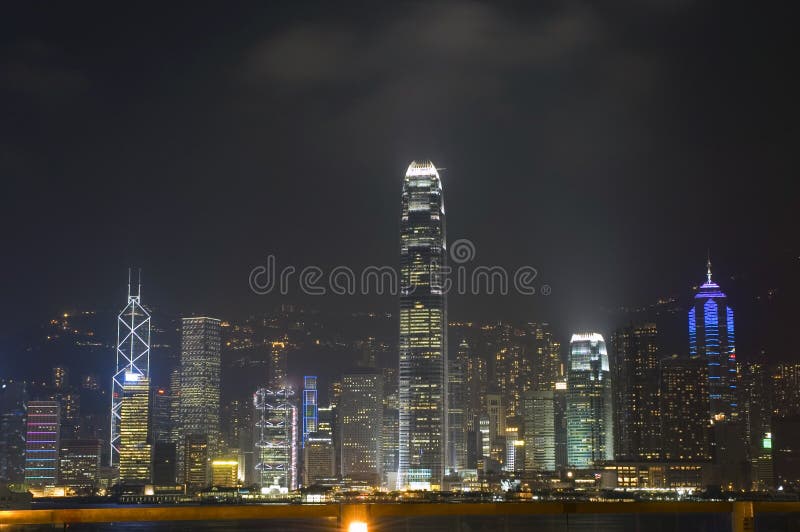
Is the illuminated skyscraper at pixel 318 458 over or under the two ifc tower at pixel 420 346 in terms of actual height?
under

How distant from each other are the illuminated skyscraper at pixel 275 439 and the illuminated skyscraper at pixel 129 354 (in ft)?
53.4

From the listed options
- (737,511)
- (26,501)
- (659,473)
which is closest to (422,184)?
(659,473)

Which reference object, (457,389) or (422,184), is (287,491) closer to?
(457,389)

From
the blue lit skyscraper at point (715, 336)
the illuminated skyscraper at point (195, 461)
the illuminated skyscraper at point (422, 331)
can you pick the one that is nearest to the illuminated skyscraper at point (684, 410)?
the blue lit skyscraper at point (715, 336)

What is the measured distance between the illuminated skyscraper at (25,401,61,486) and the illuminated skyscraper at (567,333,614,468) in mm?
71944

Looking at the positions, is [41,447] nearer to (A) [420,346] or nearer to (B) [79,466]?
(B) [79,466]

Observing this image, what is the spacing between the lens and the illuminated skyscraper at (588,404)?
162 m

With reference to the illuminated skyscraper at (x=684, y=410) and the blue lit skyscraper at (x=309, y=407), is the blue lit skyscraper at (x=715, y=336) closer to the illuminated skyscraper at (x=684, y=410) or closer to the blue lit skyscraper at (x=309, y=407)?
the illuminated skyscraper at (x=684, y=410)

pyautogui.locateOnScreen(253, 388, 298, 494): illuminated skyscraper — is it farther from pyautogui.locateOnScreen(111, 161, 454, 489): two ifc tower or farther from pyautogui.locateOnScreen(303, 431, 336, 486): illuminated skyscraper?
pyautogui.locateOnScreen(111, 161, 454, 489): two ifc tower

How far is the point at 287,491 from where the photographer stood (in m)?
147

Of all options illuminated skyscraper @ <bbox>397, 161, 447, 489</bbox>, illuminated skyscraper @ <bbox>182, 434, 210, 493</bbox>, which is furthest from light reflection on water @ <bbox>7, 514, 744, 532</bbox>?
illuminated skyscraper @ <bbox>397, 161, 447, 489</bbox>

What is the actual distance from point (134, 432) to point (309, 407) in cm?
2776

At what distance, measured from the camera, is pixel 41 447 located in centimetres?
14450

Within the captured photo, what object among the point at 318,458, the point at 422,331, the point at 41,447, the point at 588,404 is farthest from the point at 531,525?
the point at 588,404
